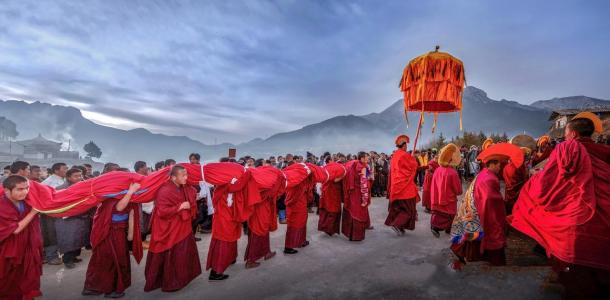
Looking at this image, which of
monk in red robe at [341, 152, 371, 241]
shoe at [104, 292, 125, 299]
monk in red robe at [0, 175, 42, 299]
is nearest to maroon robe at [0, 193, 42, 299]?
monk in red robe at [0, 175, 42, 299]

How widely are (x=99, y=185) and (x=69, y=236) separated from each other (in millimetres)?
2374

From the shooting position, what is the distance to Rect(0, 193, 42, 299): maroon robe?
332 centimetres

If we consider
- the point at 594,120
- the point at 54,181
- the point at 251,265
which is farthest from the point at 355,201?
the point at 54,181

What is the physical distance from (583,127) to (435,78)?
363cm

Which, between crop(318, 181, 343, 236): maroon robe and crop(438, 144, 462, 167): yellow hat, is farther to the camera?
crop(318, 181, 343, 236): maroon robe

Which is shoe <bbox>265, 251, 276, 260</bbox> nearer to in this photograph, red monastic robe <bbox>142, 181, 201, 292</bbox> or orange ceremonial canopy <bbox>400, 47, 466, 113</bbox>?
red monastic robe <bbox>142, 181, 201, 292</bbox>

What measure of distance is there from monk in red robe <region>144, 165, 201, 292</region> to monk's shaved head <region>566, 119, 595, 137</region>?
5.07 m

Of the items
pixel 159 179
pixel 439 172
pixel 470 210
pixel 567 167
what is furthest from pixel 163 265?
pixel 439 172

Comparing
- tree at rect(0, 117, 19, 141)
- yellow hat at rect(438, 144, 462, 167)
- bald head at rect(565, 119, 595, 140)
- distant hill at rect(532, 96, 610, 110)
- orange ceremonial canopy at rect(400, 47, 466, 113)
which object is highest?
distant hill at rect(532, 96, 610, 110)

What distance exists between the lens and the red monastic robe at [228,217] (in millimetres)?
4664

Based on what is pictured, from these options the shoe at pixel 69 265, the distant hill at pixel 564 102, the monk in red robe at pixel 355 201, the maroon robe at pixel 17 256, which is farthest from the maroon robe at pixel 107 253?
the distant hill at pixel 564 102

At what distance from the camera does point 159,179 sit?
166 inches

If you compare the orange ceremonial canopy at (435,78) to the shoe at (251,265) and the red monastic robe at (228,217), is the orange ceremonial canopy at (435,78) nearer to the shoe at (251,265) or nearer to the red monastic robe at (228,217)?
the red monastic robe at (228,217)

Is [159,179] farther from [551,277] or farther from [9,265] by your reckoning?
[551,277]
